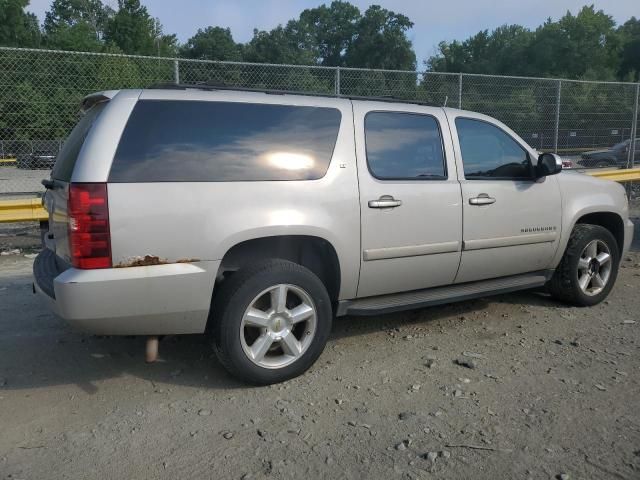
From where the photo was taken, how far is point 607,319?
4.92 meters

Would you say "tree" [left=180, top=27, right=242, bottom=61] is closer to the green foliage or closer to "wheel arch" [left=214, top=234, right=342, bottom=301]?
the green foliage

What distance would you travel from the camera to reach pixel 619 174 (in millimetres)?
11219

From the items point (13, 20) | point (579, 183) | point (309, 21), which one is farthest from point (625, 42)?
point (579, 183)

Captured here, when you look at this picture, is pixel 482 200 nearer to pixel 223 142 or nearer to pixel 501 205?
pixel 501 205

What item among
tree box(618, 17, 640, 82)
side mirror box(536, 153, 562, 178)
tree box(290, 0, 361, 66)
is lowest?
side mirror box(536, 153, 562, 178)

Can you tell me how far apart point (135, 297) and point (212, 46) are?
237 ft

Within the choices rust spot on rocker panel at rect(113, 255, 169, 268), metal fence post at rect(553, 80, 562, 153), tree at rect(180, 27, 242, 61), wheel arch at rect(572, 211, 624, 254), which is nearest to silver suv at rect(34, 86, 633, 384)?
rust spot on rocker panel at rect(113, 255, 169, 268)

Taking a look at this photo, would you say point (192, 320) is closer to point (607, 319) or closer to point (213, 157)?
point (213, 157)

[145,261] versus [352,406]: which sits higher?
[145,261]

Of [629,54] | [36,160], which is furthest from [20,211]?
[629,54]

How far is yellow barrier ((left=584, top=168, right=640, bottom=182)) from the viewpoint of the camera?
36.2 ft

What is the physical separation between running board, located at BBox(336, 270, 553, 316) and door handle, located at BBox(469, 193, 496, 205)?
0.67m

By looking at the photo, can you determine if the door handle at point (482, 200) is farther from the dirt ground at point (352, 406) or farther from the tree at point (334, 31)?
the tree at point (334, 31)

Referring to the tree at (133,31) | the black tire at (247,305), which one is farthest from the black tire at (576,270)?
the tree at (133,31)
